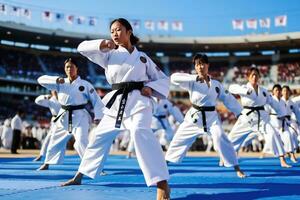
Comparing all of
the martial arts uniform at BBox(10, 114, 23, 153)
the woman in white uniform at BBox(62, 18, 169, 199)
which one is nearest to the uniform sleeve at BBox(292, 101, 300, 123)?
the woman in white uniform at BBox(62, 18, 169, 199)

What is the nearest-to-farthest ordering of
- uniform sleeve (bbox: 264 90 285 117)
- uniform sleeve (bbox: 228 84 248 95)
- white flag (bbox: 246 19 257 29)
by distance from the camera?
uniform sleeve (bbox: 228 84 248 95)
uniform sleeve (bbox: 264 90 285 117)
white flag (bbox: 246 19 257 29)

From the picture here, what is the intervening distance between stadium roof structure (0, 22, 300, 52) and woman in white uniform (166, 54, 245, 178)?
25.0 meters

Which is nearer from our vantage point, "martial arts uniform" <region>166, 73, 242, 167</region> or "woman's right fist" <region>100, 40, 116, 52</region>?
A: "woman's right fist" <region>100, 40, 116, 52</region>

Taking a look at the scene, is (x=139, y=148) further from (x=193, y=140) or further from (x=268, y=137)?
(x=268, y=137)

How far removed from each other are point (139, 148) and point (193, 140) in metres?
2.57

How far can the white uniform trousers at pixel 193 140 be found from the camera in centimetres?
545

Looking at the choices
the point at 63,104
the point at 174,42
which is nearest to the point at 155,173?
the point at 63,104

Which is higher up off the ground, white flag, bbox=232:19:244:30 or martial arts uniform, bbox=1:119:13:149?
white flag, bbox=232:19:244:30

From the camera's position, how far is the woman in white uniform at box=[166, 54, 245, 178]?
17.9 ft

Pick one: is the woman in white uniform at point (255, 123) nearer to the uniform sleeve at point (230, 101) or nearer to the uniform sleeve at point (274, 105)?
the uniform sleeve at point (274, 105)

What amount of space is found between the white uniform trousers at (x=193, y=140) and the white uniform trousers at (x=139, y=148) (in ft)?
6.77

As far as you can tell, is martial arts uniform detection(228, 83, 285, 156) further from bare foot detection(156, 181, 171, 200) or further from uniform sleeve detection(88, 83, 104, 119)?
bare foot detection(156, 181, 171, 200)

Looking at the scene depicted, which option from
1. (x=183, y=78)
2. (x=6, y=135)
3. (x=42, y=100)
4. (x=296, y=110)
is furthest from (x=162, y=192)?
(x=6, y=135)

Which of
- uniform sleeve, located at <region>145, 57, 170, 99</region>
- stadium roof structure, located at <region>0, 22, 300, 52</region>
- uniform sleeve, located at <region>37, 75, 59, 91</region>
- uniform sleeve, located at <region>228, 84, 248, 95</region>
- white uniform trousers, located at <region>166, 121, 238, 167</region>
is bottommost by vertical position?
white uniform trousers, located at <region>166, 121, 238, 167</region>
